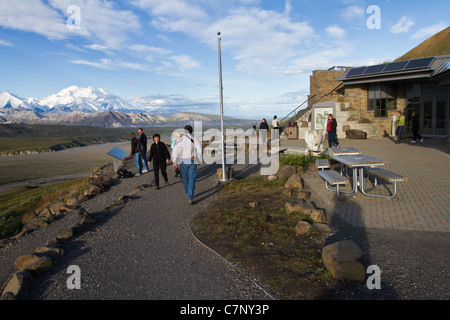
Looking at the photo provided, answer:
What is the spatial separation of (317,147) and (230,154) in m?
7.16

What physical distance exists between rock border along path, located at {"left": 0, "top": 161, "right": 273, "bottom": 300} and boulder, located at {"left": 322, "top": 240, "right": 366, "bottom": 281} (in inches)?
39.7

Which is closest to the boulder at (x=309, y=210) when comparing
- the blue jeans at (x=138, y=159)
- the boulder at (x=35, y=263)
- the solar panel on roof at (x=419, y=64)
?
the boulder at (x=35, y=263)


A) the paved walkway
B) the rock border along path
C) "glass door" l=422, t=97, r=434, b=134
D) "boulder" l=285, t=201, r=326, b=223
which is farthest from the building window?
the rock border along path

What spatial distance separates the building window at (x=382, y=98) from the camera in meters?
21.4

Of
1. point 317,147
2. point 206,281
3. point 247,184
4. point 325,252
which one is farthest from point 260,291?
point 317,147

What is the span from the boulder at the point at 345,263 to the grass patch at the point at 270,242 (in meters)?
0.13

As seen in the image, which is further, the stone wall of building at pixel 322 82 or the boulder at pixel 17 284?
the stone wall of building at pixel 322 82

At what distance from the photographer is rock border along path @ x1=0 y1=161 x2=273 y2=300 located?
3.89 m

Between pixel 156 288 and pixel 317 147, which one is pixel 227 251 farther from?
pixel 317 147

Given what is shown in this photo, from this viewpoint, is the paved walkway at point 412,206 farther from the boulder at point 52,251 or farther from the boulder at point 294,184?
the boulder at point 52,251

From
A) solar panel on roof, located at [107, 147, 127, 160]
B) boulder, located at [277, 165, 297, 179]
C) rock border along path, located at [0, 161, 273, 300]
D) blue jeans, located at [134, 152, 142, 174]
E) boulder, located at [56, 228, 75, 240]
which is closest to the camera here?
rock border along path, located at [0, 161, 273, 300]

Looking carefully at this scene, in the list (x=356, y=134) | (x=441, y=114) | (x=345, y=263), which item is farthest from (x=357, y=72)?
(x=345, y=263)

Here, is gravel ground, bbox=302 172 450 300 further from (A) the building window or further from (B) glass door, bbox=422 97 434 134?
(B) glass door, bbox=422 97 434 134

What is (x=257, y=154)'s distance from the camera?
714 inches
